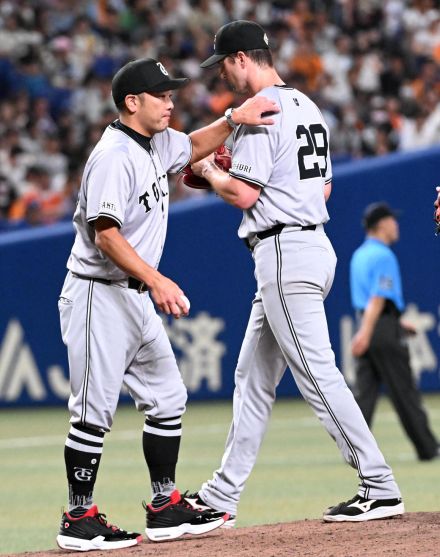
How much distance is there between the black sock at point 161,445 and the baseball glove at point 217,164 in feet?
4.23

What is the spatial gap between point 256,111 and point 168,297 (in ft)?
3.54

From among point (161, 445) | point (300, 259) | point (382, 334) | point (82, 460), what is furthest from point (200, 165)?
point (382, 334)

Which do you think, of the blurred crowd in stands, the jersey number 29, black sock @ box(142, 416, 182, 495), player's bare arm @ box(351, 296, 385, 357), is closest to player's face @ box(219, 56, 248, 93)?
the jersey number 29

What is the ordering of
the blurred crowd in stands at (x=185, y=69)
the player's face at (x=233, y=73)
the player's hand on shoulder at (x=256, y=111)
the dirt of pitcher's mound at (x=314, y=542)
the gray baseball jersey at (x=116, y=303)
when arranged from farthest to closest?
the blurred crowd in stands at (x=185, y=69), the player's face at (x=233, y=73), the player's hand on shoulder at (x=256, y=111), the gray baseball jersey at (x=116, y=303), the dirt of pitcher's mound at (x=314, y=542)

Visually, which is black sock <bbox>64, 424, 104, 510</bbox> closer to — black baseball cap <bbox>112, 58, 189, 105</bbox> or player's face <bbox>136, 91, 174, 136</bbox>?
player's face <bbox>136, 91, 174, 136</bbox>

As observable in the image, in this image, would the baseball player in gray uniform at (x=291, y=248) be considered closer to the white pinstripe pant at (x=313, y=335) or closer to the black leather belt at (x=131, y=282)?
the white pinstripe pant at (x=313, y=335)

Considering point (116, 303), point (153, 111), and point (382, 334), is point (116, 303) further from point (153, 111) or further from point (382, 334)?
point (382, 334)

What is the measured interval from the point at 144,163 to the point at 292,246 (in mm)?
823

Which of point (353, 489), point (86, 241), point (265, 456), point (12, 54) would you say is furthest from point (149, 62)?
point (12, 54)

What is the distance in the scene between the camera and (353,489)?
28.0 ft

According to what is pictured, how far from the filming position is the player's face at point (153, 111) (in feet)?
19.6

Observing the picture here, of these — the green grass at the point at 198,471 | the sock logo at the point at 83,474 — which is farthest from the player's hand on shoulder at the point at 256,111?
the green grass at the point at 198,471

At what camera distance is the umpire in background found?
10305mm

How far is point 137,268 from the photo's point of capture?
5605 mm
